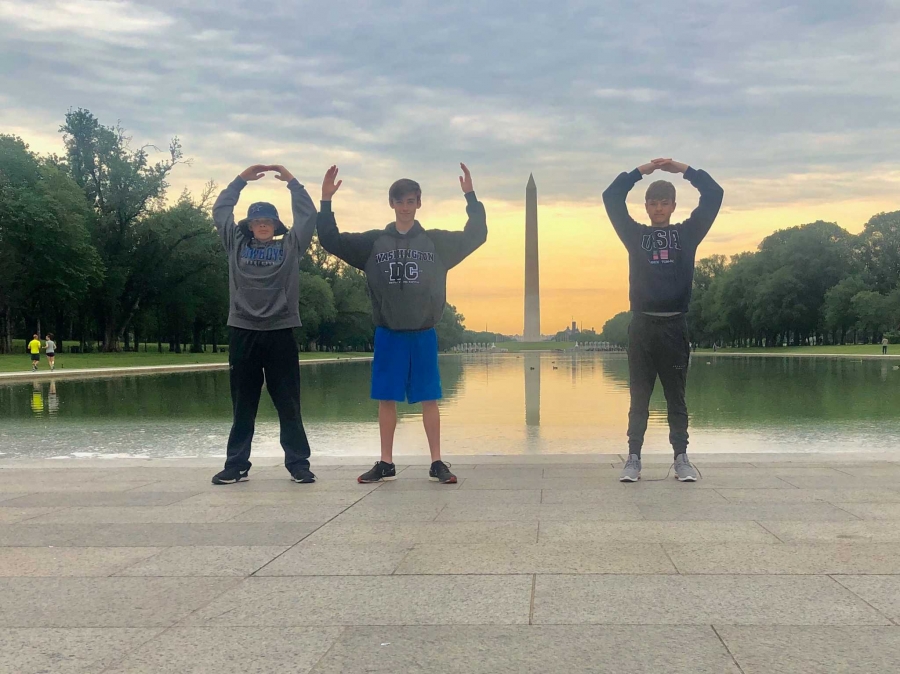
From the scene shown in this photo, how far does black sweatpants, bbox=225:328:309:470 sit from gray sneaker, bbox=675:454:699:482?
246cm

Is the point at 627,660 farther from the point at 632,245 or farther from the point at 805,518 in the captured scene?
the point at 632,245

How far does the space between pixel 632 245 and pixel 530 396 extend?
11432 millimetres

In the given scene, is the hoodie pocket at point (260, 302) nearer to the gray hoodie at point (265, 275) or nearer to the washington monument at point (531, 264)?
the gray hoodie at point (265, 275)

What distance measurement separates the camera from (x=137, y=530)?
12.8 feet

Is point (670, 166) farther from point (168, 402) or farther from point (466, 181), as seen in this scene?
point (168, 402)

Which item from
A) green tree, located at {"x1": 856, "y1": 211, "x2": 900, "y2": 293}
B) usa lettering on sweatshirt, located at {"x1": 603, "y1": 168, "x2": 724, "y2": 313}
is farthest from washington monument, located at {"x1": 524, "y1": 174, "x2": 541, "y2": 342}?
usa lettering on sweatshirt, located at {"x1": 603, "y1": 168, "x2": 724, "y2": 313}

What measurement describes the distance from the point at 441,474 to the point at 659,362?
1.66 meters

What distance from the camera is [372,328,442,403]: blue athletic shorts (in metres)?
5.36

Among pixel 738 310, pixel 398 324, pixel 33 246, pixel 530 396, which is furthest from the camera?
pixel 738 310

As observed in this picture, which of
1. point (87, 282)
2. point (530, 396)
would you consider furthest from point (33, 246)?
point (530, 396)

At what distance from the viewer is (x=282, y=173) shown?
571 centimetres

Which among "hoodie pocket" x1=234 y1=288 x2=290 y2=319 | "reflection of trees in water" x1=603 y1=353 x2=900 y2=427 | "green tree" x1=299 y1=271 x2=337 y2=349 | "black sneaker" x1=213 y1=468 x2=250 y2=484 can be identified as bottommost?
"reflection of trees in water" x1=603 y1=353 x2=900 y2=427

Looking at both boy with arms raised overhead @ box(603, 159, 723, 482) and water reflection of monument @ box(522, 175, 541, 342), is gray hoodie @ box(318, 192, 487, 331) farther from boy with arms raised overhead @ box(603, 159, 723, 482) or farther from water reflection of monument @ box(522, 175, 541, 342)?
water reflection of monument @ box(522, 175, 541, 342)

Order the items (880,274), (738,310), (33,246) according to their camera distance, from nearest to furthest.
Result: (33,246) < (880,274) < (738,310)
